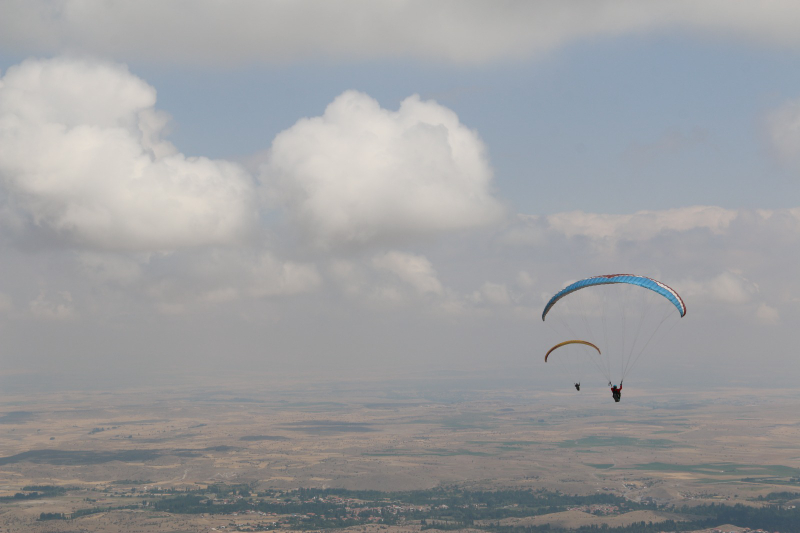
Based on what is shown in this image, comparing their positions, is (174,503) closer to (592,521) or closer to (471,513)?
(471,513)

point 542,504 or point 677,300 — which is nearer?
point 677,300

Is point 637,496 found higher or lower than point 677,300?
lower

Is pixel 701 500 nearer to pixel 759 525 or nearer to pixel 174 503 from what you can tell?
pixel 759 525

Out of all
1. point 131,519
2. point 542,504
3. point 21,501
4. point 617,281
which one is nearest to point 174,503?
point 131,519

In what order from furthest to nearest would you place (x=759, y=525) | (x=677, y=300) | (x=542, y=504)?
(x=542, y=504) < (x=759, y=525) < (x=677, y=300)

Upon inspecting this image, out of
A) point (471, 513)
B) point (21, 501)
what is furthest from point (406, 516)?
point (21, 501)

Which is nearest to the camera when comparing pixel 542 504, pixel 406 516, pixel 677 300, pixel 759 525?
pixel 677 300

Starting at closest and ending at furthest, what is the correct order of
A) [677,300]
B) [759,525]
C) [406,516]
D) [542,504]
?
[677,300] < [759,525] < [406,516] < [542,504]

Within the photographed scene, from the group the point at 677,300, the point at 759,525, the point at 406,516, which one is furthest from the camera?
the point at 406,516

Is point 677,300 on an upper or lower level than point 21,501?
upper
